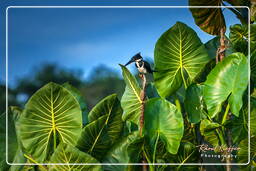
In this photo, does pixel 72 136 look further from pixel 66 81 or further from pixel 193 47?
pixel 193 47

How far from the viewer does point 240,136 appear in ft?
4.81

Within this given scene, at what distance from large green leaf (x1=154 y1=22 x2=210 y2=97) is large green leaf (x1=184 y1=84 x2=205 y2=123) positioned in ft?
0.13

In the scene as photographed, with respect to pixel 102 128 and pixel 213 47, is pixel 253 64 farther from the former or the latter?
pixel 102 128

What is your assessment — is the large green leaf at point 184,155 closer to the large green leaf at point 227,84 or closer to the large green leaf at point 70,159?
the large green leaf at point 227,84

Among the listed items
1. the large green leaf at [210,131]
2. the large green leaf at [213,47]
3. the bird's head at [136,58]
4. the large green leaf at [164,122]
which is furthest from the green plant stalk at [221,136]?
the bird's head at [136,58]

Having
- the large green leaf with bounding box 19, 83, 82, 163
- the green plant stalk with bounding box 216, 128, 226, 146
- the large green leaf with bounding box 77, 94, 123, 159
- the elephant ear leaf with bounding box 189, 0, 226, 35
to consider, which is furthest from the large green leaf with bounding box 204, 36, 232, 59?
the large green leaf with bounding box 19, 83, 82, 163

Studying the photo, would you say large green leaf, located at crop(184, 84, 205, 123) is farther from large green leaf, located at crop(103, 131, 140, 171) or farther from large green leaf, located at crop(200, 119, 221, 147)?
large green leaf, located at crop(103, 131, 140, 171)

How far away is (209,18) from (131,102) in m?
0.36

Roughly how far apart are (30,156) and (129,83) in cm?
38

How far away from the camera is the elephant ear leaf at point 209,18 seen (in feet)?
4.72

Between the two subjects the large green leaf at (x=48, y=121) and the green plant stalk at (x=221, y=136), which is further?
the green plant stalk at (x=221, y=136)

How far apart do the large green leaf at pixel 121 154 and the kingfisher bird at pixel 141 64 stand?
19 centimetres

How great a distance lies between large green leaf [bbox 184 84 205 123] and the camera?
143 cm

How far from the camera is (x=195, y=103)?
4.73 feet
